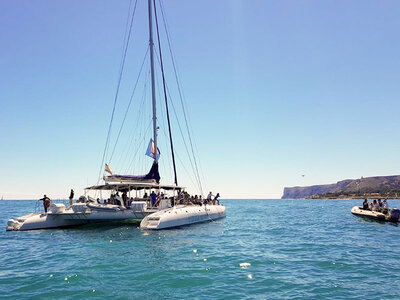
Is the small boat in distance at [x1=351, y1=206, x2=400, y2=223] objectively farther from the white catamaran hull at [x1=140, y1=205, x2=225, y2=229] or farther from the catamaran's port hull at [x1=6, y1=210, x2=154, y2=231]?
the catamaran's port hull at [x1=6, y1=210, x2=154, y2=231]

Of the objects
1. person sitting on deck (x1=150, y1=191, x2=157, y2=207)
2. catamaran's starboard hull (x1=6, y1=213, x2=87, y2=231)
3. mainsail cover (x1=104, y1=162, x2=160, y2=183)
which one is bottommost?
catamaran's starboard hull (x1=6, y1=213, x2=87, y2=231)

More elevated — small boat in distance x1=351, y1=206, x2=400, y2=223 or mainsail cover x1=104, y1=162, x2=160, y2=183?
mainsail cover x1=104, y1=162, x2=160, y2=183

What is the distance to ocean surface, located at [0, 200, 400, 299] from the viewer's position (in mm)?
7762

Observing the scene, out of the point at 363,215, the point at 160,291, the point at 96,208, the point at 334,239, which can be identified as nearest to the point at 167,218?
the point at 96,208

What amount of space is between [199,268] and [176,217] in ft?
34.0

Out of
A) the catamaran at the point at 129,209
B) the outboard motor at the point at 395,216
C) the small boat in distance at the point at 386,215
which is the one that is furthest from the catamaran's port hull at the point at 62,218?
the outboard motor at the point at 395,216

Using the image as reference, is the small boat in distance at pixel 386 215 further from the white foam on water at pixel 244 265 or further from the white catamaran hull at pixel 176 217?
the white foam on water at pixel 244 265

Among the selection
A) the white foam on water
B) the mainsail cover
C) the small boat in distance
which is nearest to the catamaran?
the mainsail cover

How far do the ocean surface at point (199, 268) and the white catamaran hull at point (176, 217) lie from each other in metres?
2.23

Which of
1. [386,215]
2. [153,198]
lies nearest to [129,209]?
[153,198]

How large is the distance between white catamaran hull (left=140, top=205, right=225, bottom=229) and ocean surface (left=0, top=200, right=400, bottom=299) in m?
2.23

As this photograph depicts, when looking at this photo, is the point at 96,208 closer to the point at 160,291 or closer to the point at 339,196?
the point at 160,291

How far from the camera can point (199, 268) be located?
995cm

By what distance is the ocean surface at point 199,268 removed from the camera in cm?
776
